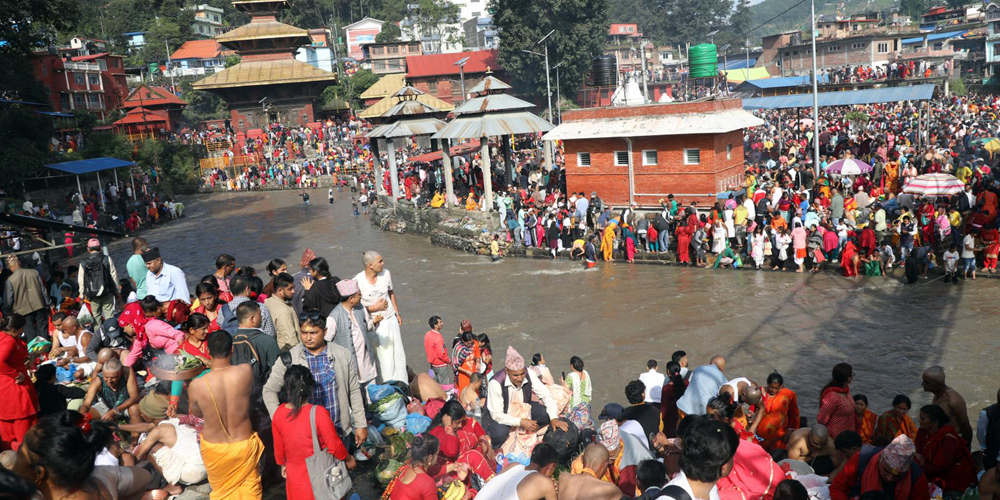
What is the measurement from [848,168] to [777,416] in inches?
526

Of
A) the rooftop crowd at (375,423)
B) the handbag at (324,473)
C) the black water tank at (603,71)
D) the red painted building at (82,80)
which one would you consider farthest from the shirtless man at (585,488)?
the red painted building at (82,80)

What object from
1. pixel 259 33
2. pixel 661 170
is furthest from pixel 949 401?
pixel 259 33

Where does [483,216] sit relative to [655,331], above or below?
above

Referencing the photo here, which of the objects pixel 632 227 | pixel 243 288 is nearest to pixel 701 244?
pixel 632 227

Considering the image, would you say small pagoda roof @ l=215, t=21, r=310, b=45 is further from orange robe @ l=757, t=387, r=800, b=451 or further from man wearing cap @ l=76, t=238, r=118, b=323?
orange robe @ l=757, t=387, r=800, b=451

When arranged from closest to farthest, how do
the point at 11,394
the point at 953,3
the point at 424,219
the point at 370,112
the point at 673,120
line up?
1. the point at 11,394
2. the point at 673,120
3. the point at 424,219
4. the point at 370,112
5. the point at 953,3

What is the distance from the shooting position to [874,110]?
40031 mm

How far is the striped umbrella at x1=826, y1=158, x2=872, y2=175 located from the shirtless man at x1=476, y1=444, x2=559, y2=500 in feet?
53.2

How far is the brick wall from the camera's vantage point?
2033 cm

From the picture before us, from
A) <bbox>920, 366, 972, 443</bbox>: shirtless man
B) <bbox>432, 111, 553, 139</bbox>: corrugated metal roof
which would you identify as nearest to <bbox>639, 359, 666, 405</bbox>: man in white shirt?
<bbox>920, 366, 972, 443</bbox>: shirtless man

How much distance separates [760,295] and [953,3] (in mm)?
89363

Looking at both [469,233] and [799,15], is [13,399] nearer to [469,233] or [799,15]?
[469,233]

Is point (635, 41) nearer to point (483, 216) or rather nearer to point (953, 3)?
point (953, 3)

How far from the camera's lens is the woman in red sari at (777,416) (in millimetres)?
7030
